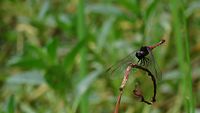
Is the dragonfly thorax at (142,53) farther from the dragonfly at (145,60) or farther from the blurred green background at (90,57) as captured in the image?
the blurred green background at (90,57)

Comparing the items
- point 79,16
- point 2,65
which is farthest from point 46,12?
point 79,16

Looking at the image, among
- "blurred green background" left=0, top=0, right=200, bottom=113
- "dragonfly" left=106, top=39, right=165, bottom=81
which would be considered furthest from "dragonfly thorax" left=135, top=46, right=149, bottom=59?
"blurred green background" left=0, top=0, right=200, bottom=113

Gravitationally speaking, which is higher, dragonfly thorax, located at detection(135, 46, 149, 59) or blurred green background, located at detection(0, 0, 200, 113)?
blurred green background, located at detection(0, 0, 200, 113)

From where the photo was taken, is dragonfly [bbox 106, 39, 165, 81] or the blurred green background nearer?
dragonfly [bbox 106, 39, 165, 81]

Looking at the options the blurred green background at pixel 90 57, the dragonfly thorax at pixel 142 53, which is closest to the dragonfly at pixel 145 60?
the dragonfly thorax at pixel 142 53

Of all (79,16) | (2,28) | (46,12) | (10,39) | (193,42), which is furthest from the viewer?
(2,28)

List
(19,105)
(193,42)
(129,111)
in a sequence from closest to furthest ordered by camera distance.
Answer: (129,111)
(19,105)
(193,42)

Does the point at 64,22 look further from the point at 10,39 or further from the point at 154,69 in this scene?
the point at 154,69

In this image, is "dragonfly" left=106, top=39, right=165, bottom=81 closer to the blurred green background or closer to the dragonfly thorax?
the dragonfly thorax
